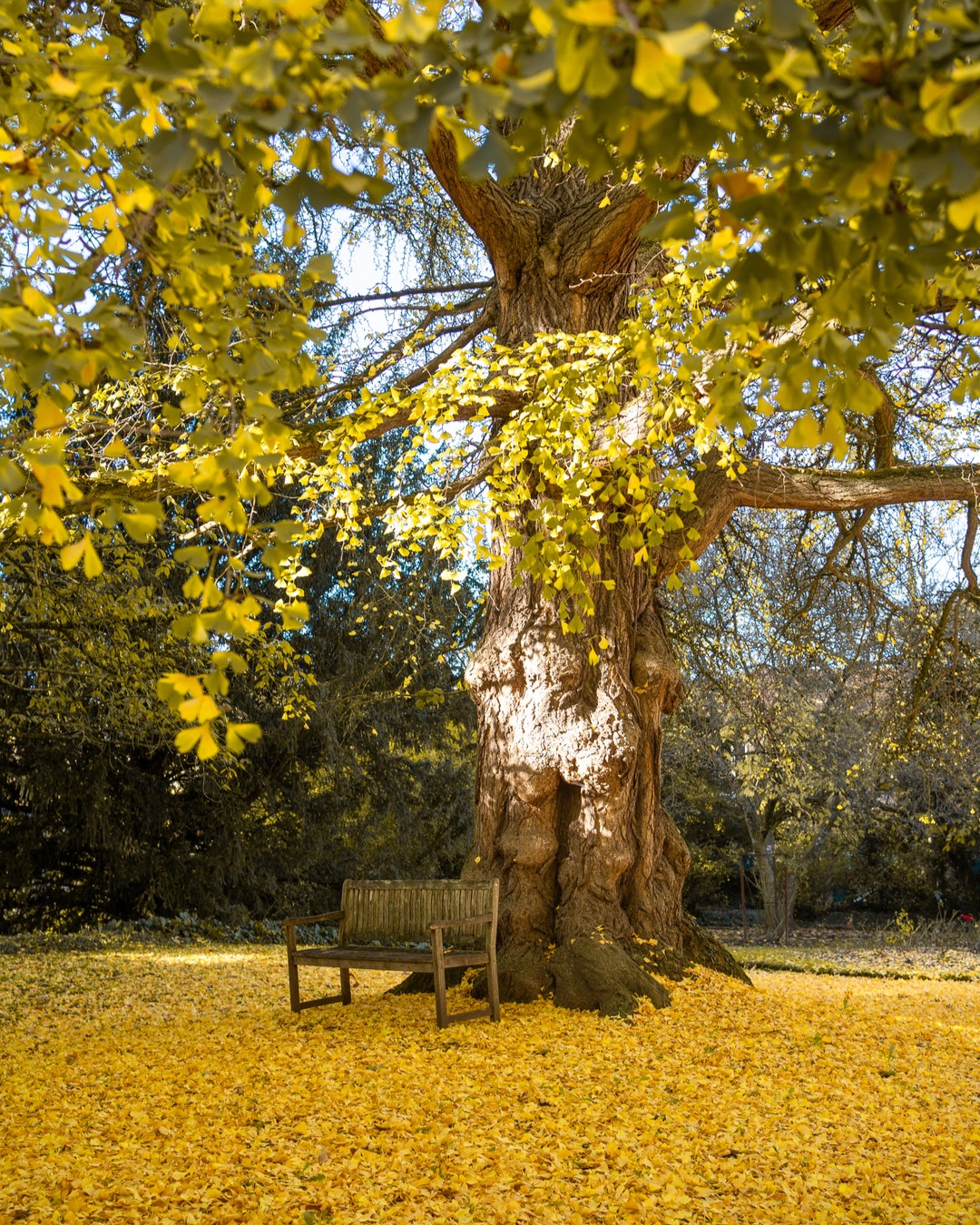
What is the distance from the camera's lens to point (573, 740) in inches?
246

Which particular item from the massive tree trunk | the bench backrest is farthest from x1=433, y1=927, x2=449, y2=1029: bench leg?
the massive tree trunk

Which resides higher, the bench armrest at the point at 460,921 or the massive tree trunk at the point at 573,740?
the massive tree trunk at the point at 573,740

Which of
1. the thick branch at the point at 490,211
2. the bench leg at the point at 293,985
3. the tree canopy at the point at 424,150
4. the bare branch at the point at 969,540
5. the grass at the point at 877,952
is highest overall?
the thick branch at the point at 490,211

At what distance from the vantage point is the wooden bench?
545 cm

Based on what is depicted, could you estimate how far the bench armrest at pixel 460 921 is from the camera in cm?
541

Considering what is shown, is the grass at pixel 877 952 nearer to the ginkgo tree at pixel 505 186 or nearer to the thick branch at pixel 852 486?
the thick branch at pixel 852 486

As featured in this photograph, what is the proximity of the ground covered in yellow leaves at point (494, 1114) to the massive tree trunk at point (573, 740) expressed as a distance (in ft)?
1.36

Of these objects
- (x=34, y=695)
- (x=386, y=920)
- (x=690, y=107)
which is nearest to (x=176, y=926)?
(x=34, y=695)

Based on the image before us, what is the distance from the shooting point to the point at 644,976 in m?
5.90

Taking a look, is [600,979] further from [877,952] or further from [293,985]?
[877,952]

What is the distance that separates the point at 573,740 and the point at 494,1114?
262 centimetres

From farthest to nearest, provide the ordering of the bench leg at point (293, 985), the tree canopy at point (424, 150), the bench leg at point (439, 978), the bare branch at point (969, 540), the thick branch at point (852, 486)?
1. the bare branch at point (969, 540)
2. the thick branch at point (852, 486)
3. the bench leg at point (293, 985)
4. the bench leg at point (439, 978)
5. the tree canopy at point (424, 150)

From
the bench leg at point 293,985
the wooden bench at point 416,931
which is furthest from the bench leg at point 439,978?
the bench leg at point 293,985

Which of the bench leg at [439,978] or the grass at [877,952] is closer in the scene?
the bench leg at [439,978]
